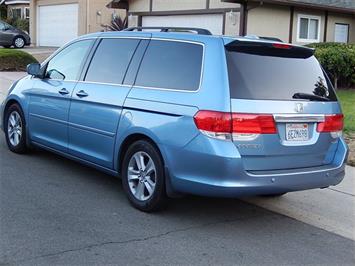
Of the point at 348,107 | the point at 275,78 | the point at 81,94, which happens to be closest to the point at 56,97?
the point at 81,94

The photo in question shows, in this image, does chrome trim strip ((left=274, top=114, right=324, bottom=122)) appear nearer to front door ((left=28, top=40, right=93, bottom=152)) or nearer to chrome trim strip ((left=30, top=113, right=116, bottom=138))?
chrome trim strip ((left=30, top=113, right=116, bottom=138))

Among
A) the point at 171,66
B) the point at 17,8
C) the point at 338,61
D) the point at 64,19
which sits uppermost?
the point at 17,8

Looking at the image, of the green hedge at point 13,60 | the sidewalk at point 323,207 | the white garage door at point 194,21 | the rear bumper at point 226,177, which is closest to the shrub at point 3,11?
the green hedge at point 13,60

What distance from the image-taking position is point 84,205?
5754 millimetres

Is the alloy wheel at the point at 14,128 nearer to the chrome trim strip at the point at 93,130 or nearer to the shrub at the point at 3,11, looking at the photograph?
the chrome trim strip at the point at 93,130

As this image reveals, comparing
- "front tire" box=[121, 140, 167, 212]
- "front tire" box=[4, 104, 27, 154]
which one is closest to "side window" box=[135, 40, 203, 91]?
"front tire" box=[121, 140, 167, 212]

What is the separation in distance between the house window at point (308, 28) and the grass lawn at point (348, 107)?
388 centimetres

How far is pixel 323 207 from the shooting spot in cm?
626

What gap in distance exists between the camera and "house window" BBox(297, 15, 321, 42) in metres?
20.1

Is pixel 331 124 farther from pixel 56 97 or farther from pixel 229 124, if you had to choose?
pixel 56 97

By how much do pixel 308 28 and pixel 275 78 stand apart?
15.9 m

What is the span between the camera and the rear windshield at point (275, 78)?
5.12 meters

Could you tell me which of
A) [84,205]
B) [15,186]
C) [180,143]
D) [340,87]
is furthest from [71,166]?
[340,87]

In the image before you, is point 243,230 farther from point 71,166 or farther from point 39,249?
point 71,166
